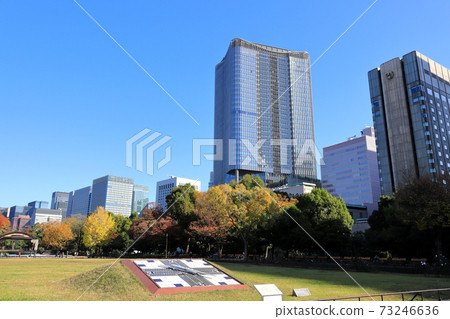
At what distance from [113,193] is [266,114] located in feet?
282

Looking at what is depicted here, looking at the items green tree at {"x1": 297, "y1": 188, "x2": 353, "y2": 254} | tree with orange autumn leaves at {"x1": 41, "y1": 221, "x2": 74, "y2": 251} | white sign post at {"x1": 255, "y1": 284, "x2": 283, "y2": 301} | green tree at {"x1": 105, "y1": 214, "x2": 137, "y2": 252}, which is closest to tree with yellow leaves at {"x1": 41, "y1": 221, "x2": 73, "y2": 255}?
tree with orange autumn leaves at {"x1": 41, "y1": 221, "x2": 74, "y2": 251}

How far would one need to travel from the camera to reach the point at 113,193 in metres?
156

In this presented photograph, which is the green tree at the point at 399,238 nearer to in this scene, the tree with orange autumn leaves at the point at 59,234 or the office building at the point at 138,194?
the tree with orange autumn leaves at the point at 59,234

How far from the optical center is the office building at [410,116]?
70.6m

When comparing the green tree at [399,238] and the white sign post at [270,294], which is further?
the green tree at [399,238]

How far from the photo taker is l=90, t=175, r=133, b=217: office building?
133625 millimetres

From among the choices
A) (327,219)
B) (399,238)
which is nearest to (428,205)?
(399,238)

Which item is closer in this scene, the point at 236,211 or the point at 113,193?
the point at 236,211

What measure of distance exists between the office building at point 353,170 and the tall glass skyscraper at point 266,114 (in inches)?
568

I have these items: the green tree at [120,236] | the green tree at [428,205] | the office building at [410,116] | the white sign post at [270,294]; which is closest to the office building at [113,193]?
the green tree at [120,236]

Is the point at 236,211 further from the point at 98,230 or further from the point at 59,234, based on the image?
the point at 59,234

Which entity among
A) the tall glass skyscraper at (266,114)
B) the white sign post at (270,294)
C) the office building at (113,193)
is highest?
the tall glass skyscraper at (266,114)

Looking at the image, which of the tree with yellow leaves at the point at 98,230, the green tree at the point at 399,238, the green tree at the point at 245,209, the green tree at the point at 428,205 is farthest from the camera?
the tree with yellow leaves at the point at 98,230

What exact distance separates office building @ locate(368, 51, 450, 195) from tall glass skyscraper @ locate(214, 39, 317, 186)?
33.8m
